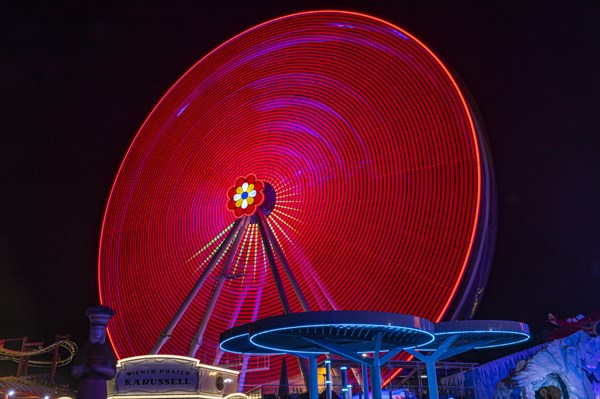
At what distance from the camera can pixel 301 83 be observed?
851 inches

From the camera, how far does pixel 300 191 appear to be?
844 inches

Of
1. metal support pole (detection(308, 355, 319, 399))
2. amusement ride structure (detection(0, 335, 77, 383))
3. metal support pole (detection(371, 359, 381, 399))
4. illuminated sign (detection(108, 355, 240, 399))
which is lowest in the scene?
metal support pole (detection(371, 359, 381, 399))

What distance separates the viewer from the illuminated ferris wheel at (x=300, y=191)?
677 inches

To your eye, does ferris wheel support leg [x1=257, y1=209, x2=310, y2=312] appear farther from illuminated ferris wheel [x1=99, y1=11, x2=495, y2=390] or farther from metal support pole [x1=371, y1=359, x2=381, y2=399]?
metal support pole [x1=371, y1=359, x2=381, y2=399]

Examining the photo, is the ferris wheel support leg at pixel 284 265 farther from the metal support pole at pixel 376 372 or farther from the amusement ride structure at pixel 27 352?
the amusement ride structure at pixel 27 352

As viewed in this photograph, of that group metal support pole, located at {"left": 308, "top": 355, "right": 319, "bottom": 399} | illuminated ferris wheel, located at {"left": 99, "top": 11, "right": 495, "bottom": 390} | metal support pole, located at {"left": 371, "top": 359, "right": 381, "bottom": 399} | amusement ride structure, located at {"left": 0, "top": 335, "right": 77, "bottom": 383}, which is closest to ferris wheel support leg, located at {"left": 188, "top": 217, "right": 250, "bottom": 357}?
illuminated ferris wheel, located at {"left": 99, "top": 11, "right": 495, "bottom": 390}

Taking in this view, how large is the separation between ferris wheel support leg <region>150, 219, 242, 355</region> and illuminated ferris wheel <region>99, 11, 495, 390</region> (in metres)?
0.05

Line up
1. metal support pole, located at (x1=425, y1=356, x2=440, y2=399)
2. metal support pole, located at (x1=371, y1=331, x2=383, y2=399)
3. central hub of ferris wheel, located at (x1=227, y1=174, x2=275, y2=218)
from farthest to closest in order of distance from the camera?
central hub of ferris wheel, located at (x1=227, y1=174, x2=275, y2=218) < metal support pole, located at (x1=425, y1=356, x2=440, y2=399) < metal support pole, located at (x1=371, y1=331, x2=383, y2=399)

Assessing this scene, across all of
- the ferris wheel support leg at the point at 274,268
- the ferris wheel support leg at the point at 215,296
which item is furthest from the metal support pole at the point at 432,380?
the ferris wheel support leg at the point at 215,296

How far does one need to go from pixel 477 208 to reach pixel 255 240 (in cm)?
1035

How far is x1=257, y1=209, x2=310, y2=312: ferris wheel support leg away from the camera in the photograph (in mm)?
18891

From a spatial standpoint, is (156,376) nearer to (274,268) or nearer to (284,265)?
(274,268)

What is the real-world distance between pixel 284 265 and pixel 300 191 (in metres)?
3.17

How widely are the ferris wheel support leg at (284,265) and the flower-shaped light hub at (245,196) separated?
468 mm
